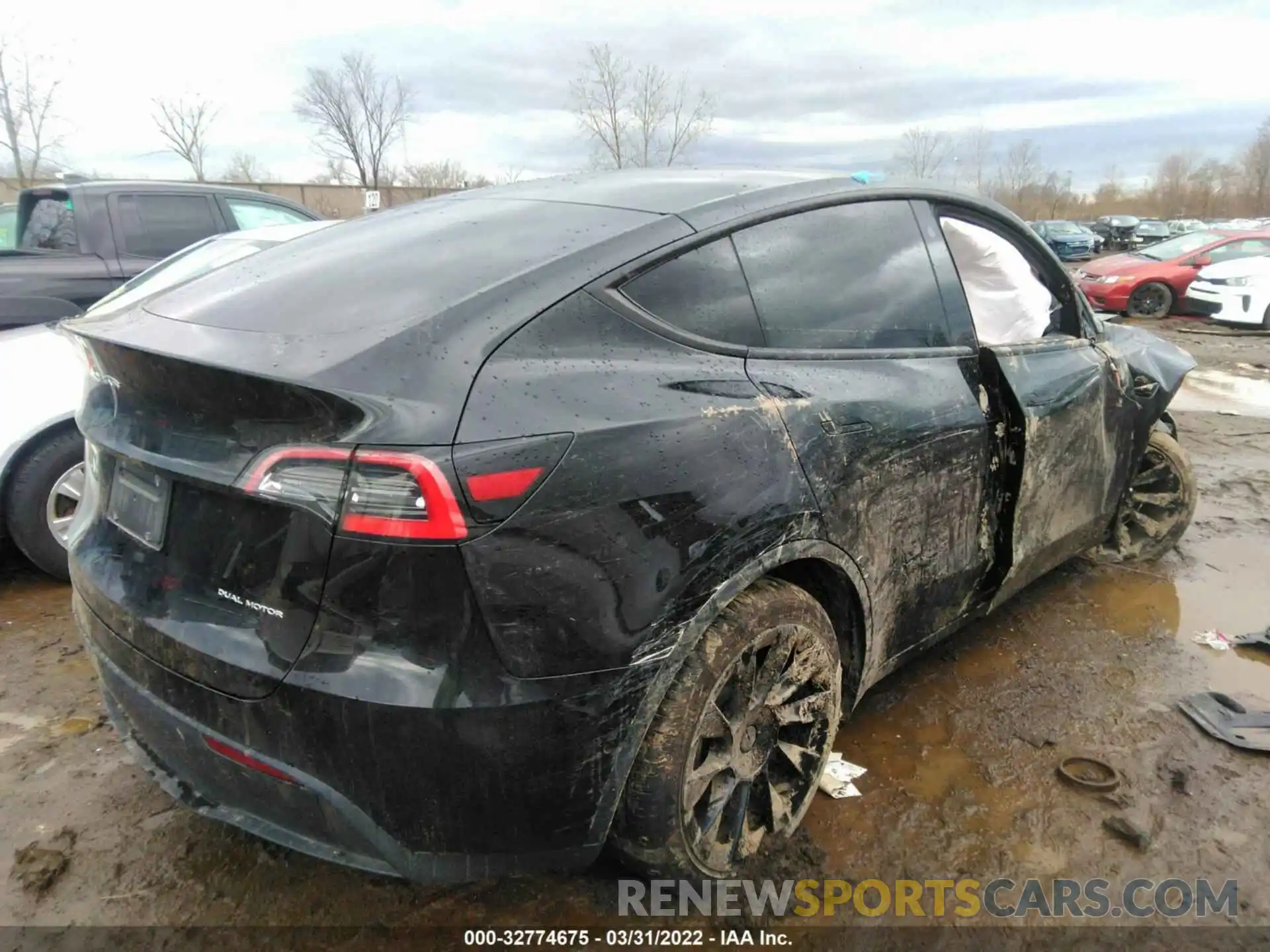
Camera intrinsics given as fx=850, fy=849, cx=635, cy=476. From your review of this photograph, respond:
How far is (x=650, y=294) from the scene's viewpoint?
6.47 ft

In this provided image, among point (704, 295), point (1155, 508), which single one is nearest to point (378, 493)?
point (704, 295)

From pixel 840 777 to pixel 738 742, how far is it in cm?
75

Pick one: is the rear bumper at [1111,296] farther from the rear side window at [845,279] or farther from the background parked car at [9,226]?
the background parked car at [9,226]

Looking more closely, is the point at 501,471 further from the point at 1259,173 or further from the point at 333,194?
the point at 1259,173

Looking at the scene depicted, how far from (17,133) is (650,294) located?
1368 inches

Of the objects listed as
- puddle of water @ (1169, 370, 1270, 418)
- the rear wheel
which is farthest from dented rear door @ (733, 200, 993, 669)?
puddle of water @ (1169, 370, 1270, 418)

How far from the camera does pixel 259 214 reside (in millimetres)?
6938

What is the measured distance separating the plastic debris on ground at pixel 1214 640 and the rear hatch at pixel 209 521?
11.8 ft

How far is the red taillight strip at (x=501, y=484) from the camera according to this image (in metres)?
1.56

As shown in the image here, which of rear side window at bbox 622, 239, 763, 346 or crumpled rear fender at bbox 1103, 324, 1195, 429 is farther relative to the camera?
crumpled rear fender at bbox 1103, 324, 1195, 429

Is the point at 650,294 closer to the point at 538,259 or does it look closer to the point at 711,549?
the point at 538,259

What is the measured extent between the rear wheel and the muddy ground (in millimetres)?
278

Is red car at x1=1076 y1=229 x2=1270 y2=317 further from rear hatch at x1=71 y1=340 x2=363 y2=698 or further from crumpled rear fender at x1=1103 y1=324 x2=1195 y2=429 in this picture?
rear hatch at x1=71 y1=340 x2=363 y2=698

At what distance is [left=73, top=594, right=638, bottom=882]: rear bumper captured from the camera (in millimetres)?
1620
